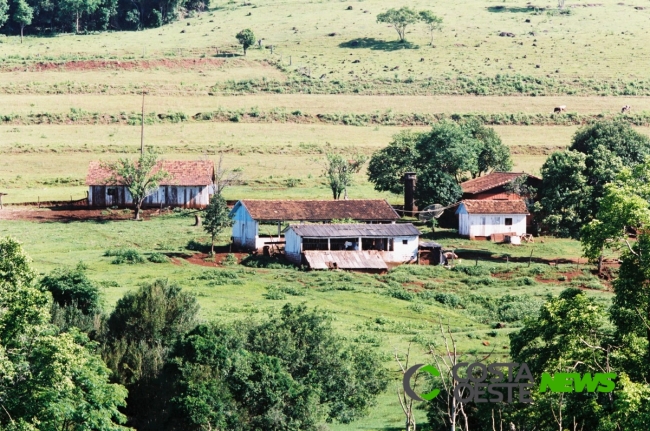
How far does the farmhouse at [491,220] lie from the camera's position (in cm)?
6881

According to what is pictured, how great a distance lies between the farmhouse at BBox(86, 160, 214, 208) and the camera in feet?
249

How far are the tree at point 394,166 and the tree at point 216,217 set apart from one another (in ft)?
57.0

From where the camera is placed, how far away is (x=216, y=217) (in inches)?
2403

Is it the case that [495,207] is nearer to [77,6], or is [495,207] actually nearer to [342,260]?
[342,260]

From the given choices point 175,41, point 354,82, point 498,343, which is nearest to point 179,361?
point 498,343

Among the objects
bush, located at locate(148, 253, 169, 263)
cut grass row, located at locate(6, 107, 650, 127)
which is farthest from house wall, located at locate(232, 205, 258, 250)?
cut grass row, located at locate(6, 107, 650, 127)

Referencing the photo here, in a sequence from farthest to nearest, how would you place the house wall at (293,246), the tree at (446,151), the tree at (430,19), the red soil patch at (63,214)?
the tree at (430,19) → the tree at (446,151) → the red soil patch at (63,214) → the house wall at (293,246)

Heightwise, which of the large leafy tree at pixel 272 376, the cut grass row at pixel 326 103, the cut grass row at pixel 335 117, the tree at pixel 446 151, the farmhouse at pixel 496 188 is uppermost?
the cut grass row at pixel 326 103

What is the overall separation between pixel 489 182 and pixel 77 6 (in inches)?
3257

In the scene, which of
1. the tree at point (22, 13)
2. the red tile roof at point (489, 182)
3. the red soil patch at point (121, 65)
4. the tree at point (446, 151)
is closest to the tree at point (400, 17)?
the red soil patch at point (121, 65)

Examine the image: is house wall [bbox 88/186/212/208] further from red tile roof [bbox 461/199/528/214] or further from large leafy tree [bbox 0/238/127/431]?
large leafy tree [bbox 0/238/127/431]

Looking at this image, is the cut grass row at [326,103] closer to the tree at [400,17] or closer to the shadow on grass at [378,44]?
the shadow on grass at [378,44]

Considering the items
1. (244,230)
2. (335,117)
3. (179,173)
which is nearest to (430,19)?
(335,117)

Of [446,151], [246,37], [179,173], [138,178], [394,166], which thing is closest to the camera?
[138,178]
